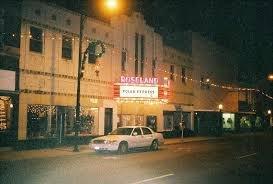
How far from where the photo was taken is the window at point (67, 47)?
28.3m

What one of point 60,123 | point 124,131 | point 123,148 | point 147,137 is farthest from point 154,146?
point 60,123

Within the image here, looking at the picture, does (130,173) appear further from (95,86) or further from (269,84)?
(269,84)

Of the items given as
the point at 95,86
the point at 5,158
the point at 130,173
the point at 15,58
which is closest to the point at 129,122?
the point at 95,86

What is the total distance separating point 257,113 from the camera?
6781 cm

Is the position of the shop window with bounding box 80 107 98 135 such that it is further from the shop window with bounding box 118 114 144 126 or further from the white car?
the white car

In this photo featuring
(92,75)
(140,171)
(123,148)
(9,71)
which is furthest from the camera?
(92,75)

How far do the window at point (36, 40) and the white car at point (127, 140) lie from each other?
7272 mm

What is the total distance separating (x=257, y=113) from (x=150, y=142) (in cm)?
4657

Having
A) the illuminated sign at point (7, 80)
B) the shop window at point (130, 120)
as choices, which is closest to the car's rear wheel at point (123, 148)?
the illuminated sign at point (7, 80)

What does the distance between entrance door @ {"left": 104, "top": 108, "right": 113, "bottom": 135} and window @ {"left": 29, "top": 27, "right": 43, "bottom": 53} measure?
8.45 meters

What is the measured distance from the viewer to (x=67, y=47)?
2853 centimetres

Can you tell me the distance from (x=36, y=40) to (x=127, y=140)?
876 cm

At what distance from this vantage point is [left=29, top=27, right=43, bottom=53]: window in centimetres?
2570

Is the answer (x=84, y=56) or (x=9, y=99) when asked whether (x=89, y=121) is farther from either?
(x=9, y=99)
